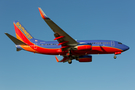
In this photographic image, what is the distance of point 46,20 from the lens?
4534 cm

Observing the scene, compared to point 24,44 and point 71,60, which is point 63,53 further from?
point 24,44

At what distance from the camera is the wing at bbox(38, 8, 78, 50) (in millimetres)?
45594

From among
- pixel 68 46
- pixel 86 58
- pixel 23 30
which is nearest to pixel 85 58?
pixel 86 58

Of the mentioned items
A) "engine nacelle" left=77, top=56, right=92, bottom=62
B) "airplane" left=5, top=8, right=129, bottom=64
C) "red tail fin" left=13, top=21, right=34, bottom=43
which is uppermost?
"red tail fin" left=13, top=21, right=34, bottom=43

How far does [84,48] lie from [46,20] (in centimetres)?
1350

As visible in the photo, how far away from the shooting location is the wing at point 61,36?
150 feet

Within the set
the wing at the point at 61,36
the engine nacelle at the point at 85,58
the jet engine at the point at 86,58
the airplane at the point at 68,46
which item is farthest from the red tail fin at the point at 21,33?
the jet engine at the point at 86,58

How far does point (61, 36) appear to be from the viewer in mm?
52250

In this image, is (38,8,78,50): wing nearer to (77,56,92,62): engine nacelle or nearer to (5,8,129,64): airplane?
(5,8,129,64): airplane

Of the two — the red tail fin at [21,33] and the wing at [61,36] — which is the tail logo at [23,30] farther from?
the wing at [61,36]

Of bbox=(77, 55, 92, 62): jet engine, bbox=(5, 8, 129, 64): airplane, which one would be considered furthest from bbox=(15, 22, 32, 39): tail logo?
bbox=(77, 55, 92, 62): jet engine

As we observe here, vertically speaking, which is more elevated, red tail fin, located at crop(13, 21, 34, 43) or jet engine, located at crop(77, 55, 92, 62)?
red tail fin, located at crop(13, 21, 34, 43)

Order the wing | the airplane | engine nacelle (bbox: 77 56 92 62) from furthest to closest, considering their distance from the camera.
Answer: engine nacelle (bbox: 77 56 92 62), the airplane, the wing

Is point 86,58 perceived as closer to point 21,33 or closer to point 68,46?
point 68,46
